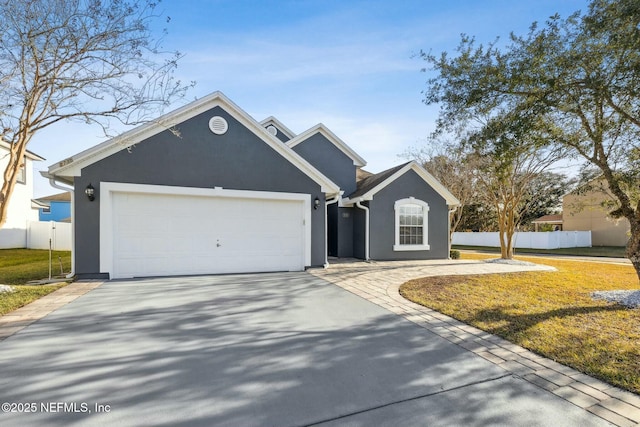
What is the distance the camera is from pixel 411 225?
1389cm

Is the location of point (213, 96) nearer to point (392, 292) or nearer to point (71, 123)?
point (71, 123)

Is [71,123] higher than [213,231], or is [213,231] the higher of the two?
[71,123]

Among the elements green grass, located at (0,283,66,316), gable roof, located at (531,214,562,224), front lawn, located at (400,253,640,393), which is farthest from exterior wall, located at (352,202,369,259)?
gable roof, located at (531,214,562,224)

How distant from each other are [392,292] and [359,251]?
21.1 feet

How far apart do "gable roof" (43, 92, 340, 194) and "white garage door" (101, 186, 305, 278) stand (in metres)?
1.06

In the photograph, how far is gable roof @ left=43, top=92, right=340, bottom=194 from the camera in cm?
805

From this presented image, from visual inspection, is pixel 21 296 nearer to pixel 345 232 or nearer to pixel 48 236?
pixel 345 232

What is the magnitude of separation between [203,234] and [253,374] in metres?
6.69

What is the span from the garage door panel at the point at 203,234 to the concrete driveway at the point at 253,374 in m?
3.25

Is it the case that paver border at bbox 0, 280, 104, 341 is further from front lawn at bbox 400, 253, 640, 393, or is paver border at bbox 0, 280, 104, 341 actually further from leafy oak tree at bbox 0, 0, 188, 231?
front lawn at bbox 400, 253, 640, 393

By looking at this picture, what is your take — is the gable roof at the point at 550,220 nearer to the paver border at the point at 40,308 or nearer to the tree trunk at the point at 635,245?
the tree trunk at the point at 635,245

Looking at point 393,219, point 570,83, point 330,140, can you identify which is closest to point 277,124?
point 330,140

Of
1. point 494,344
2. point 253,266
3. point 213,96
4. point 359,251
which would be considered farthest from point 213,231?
point 494,344

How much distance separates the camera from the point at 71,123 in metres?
7.98
